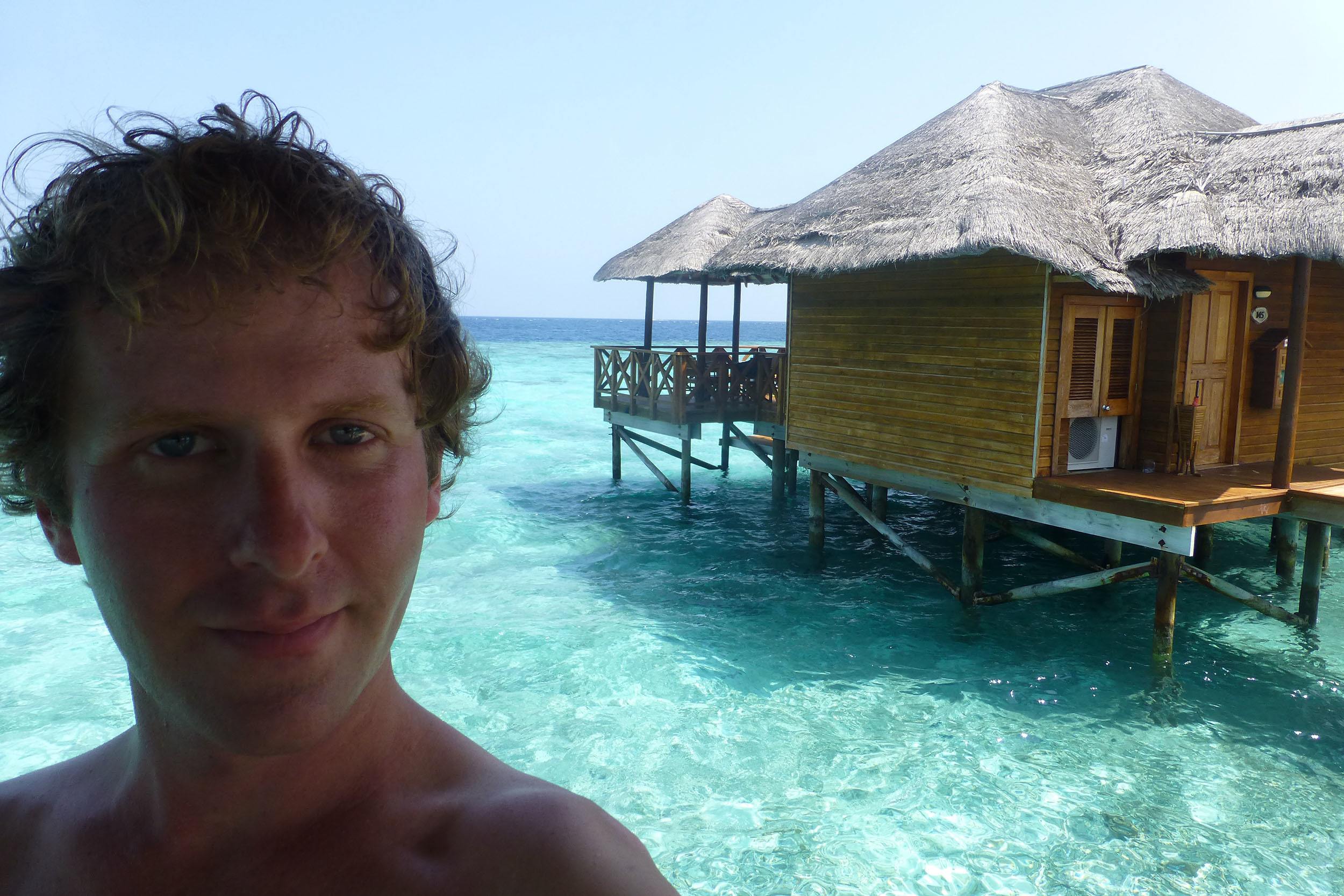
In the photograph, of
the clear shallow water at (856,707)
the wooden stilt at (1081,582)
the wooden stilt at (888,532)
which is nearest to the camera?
the clear shallow water at (856,707)

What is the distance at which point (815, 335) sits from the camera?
11.8 metres

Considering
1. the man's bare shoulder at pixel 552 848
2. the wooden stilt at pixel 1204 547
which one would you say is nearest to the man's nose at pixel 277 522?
the man's bare shoulder at pixel 552 848

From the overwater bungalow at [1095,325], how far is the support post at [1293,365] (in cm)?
2

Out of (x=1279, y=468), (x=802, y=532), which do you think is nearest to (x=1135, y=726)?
(x=1279, y=468)

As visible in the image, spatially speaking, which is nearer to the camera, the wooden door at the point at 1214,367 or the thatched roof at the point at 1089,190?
the thatched roof at the point at 1089,190

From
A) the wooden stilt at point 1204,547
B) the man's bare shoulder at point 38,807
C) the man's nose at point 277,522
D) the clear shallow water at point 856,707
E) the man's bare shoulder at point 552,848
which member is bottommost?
the clear shallow water at point 856,707

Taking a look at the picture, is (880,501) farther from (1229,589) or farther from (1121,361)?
(1229,589)

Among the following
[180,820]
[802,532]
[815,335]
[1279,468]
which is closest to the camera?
[180,820]

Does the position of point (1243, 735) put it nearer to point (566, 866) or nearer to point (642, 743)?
point (642, 743)

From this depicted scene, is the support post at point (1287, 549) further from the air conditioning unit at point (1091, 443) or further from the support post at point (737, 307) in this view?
the support post at point (737, 307)

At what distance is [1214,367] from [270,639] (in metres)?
11.0

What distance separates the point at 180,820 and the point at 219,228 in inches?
26.7

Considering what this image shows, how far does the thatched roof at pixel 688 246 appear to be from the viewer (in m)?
16.2

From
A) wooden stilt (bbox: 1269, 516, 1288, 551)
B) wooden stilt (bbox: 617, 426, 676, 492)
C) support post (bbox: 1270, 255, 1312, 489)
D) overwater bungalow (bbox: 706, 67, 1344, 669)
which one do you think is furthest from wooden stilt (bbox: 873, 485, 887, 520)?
wooden stilt (bbox: 617, 426, 676, 492)
